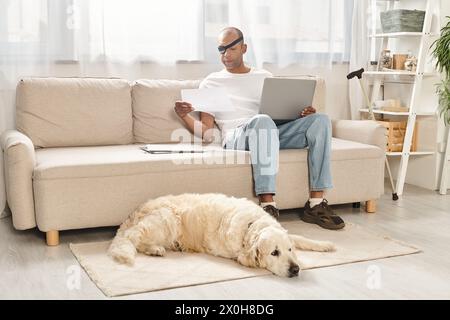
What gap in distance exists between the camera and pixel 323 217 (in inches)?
127

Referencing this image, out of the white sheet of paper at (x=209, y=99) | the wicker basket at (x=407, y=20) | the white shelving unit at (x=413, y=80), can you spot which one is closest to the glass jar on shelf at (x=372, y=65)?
the white shelving unit at (x=413, y=80)

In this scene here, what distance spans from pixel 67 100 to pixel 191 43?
0.98m

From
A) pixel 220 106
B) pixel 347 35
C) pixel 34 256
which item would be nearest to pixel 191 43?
pixel 220 106

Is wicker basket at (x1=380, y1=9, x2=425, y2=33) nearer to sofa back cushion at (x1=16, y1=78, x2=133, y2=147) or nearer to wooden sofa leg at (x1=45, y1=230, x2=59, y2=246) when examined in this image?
sofa back cushion at (x1=16, y1=78, x2=133, y2=147)

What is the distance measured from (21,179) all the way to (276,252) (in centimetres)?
128

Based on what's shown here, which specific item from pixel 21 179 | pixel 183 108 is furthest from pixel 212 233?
pixel 183 108

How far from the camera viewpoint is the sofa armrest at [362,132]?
3.61 m

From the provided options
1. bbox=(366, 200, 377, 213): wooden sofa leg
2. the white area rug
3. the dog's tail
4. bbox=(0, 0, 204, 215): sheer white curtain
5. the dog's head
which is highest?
bbox=(0, 0, 204, 215): sheer white curtain

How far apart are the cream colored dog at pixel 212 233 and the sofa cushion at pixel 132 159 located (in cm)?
25

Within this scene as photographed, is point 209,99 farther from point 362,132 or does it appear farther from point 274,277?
point 274,277

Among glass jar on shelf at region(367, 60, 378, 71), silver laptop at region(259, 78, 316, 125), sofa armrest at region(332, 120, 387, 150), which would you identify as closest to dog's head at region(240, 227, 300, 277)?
silver laptop at region(259, 78, 316, 125)

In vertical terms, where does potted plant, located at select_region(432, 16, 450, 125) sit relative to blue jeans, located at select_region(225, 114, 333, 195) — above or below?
above

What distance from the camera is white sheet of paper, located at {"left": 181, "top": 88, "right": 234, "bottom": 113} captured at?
3.44 meters

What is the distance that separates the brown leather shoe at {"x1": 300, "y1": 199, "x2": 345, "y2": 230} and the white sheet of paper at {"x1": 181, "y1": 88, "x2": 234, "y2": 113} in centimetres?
75
